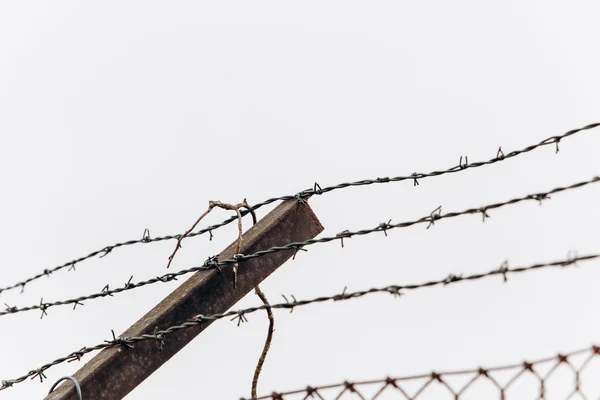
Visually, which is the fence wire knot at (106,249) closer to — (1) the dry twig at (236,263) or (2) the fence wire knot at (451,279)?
(1) the dry twig at (236,263)

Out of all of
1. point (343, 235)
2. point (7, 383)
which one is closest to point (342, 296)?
point (343, 235)

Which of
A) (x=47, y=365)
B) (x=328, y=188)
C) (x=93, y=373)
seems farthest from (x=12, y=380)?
(x=328, y=188)

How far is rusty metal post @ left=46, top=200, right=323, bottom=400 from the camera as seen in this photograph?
464 cm

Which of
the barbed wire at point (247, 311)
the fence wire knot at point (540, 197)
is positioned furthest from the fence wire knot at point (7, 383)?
the fence wire knot at point (540, 197)

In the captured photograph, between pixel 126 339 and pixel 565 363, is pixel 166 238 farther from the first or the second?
pixel 565 363

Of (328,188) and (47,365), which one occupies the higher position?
(328,188)

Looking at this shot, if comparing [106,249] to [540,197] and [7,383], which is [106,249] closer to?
[7,383]

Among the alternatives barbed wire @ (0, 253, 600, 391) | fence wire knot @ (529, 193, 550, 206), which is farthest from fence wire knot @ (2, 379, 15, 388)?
fence wire knot @ (529, 193, 550, 206)

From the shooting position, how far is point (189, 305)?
480 cm

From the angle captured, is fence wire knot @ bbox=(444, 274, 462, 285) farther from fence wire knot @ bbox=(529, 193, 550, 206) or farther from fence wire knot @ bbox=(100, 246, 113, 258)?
fence wire knot @ bbox=(100, 246, 113, 258)

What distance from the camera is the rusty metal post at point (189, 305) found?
4641 mm

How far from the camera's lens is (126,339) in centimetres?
467

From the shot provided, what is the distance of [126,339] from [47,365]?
51cm

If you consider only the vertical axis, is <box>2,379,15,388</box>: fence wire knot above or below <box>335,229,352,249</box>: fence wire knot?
below
